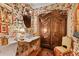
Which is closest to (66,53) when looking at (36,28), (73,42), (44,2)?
(73,42)

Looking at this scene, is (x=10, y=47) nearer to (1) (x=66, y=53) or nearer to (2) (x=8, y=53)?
(2) (x=8, y=53)

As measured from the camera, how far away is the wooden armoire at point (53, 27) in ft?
8.41

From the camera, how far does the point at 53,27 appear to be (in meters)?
2.57

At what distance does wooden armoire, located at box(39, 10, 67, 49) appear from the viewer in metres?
2.56

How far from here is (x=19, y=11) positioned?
2578 mm

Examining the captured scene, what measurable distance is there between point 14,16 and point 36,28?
0.31 m

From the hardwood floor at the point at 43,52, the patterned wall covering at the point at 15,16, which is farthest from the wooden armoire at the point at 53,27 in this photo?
the patterned wall covering at the point at 15,16

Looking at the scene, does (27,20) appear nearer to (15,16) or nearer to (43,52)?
(15,16)

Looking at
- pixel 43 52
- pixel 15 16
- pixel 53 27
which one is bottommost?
pixel 43 52

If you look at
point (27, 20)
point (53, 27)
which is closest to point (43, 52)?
point (53, 27)

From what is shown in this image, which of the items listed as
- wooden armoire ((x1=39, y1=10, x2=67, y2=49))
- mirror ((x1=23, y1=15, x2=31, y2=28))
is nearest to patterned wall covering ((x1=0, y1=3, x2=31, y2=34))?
mirror ((x1=23, y1=15, x2=31, y2=28))

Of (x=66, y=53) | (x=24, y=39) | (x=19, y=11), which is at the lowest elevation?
(x=66, y=53)

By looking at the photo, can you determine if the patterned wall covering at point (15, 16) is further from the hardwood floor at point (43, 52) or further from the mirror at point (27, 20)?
the hardwood floor at point (43, 52)

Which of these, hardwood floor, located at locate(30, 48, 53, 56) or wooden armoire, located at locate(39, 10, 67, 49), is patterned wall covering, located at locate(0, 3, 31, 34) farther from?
hardwood floor, located at locate(30, 48, 53, 56)
